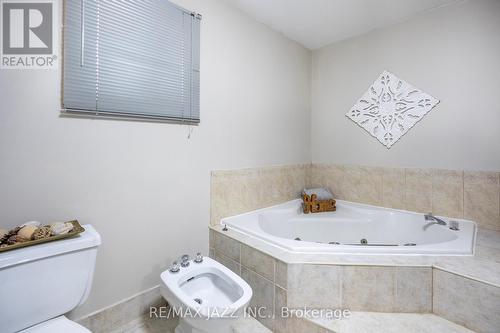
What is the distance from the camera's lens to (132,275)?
1509 mm

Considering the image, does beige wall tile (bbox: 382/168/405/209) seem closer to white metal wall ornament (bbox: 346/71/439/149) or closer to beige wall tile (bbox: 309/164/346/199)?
white metal wall ornament (bbox: 346/71/439/149)

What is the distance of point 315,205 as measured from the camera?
98.9 inches

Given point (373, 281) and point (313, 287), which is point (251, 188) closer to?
point (313, 287)

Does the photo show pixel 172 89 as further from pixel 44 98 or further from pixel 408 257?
pixel 408 257

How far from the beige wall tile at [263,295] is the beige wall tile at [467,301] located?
0.95m

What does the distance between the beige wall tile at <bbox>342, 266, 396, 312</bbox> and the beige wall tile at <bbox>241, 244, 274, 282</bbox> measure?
0.44 metres

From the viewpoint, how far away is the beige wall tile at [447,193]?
78.1 inches

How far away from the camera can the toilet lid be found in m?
0.93

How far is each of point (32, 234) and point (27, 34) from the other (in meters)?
1.01

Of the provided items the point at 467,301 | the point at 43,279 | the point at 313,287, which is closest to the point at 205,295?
the point at 313,287

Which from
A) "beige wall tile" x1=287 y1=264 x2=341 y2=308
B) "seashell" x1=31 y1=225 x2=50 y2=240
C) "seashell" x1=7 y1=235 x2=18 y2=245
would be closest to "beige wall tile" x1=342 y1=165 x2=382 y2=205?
"beige wall tile" x1=287 y1=264 x2=341 y2=308

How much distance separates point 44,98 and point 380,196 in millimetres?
2798

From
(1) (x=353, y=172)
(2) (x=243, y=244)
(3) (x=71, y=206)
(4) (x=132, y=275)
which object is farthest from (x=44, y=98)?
(1) (x=353, y=172)

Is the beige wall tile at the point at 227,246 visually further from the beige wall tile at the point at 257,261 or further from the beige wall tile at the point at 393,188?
the beige wall tile at the point at 393,188
